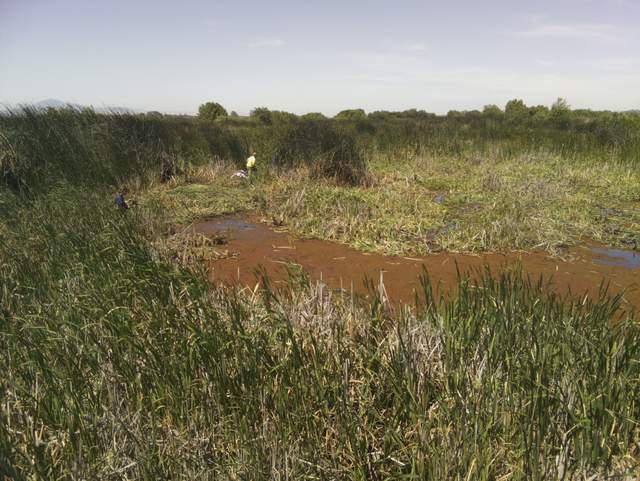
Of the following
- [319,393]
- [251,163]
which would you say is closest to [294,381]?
[319,393]

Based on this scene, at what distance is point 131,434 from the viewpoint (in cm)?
173

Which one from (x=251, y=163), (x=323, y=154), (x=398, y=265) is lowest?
(x=398, y=265)

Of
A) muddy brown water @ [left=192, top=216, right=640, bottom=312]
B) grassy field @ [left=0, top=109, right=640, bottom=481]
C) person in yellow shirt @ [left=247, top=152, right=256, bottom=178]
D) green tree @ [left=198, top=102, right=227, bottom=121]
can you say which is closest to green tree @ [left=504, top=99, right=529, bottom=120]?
green tree @ [left=198, top=102, right=227, bottom=121]

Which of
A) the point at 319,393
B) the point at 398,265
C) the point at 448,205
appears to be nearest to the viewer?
the point at 319,393

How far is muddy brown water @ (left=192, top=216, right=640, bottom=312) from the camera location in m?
4.75

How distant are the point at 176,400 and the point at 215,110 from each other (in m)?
35.2

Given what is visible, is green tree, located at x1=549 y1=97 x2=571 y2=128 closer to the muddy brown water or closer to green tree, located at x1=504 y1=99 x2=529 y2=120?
green tree, located at x1=504 y1=99 x2=529 y2=120

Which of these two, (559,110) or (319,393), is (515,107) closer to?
(559,110)

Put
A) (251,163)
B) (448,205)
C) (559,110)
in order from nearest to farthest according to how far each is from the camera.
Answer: (448,205) < (251,163) < (559,110)

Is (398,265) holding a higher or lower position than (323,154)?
lower

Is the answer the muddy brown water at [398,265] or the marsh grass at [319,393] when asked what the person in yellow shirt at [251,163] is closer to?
the muddy brown water at [398,265]

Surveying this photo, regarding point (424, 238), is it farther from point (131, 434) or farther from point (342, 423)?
point (131, 434)

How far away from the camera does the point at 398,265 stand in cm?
542

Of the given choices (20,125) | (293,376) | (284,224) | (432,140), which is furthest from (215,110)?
(293,376)
